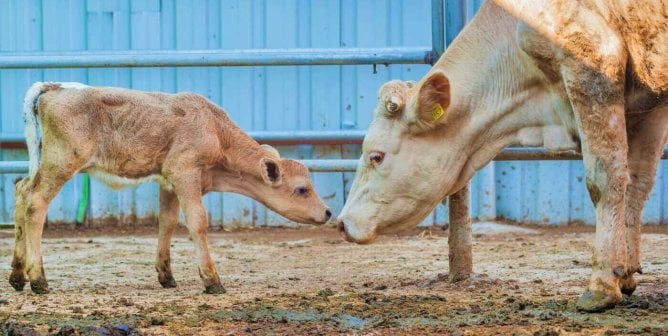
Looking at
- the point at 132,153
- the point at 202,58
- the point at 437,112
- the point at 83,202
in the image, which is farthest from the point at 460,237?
the point at 83,202

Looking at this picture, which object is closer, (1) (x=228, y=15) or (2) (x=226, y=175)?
(2) (x=226, y=175)

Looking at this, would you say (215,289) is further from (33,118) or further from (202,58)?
(202,58)

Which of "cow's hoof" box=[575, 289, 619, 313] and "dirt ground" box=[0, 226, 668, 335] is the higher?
"cow's hoof" box=[575, 289, 619, 313]

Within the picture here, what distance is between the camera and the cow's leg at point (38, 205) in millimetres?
6934

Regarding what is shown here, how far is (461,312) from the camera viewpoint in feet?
18.3

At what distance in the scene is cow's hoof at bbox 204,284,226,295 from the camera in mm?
6887

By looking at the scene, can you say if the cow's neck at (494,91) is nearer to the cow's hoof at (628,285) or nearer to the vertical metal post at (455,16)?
the cow's hoof at (628,285)

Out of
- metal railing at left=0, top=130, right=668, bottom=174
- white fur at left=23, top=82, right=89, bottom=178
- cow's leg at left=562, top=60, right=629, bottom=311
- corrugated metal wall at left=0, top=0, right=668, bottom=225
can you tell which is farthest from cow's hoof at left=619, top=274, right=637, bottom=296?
corrugated metal wall at left=0, top=0, right=668, bottom=225

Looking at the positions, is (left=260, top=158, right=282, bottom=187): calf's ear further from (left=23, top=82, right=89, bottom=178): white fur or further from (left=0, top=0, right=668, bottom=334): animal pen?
(left=23, top=82, right=89, bottom=178): white fur

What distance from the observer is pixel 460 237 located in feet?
23.2

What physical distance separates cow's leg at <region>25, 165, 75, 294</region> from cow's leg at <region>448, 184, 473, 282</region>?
A: 2.43 metres

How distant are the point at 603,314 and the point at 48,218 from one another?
7.77m

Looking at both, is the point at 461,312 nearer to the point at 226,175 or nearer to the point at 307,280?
the point at 307,280

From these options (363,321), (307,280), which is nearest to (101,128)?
(307,280)
